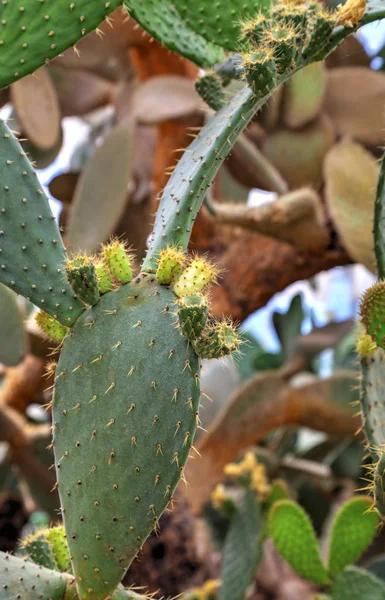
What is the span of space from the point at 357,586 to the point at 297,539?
0.16 metres

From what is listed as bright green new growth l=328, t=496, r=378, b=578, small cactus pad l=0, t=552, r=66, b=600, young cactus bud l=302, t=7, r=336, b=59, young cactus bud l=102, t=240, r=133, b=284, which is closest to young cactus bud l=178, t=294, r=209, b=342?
young cactus bud l=102, t=240, r=133, b=284

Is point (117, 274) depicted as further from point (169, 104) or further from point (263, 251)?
point (263, 251)

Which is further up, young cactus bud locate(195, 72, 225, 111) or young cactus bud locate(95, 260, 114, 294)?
young cactus bud locate(195, 72, 225, 111)

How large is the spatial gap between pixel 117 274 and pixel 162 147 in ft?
5.20

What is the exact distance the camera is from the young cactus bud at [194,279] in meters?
0.83

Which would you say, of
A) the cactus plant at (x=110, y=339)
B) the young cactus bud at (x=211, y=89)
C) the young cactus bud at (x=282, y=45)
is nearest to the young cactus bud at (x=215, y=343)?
the cactus plant at (x=110, y=339)

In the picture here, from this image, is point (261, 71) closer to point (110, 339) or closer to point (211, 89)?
point (211, 89)

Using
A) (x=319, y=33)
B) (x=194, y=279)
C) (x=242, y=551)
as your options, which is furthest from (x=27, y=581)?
(x=242, y=551)

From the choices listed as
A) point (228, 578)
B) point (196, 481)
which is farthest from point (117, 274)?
point (196, 481)

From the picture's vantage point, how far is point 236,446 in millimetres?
2301

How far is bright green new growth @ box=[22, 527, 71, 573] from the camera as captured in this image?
943 millimetres

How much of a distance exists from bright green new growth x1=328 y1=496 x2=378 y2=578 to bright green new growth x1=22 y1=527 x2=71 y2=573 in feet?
2.17

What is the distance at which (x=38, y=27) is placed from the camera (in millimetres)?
887

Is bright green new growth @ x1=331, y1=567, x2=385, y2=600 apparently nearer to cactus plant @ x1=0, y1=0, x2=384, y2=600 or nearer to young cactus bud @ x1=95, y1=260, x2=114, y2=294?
cactus plant @ x1=0, y1=0, x2=384, y2=600
